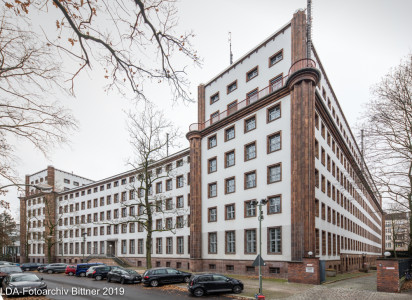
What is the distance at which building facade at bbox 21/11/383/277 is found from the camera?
93.2 feet

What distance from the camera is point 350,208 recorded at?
4684 centimetres

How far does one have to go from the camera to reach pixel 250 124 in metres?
34.9

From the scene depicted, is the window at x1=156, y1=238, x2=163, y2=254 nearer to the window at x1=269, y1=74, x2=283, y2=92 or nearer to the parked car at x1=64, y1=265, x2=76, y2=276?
the parked car at x1=64, y1=265, x2=76, y2=276

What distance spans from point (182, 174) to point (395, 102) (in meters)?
28.8

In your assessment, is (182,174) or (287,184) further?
(182,174)

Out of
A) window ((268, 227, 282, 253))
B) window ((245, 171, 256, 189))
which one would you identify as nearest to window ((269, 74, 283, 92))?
window ((245, 171, 256, 189))

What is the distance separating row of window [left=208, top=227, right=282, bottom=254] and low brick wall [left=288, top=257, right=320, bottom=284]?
2846 millimetres

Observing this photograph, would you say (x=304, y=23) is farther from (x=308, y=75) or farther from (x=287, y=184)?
(x=287, y=184)

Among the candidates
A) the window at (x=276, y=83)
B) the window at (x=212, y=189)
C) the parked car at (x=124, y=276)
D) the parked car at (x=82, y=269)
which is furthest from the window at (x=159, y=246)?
the window at (x=276, y=83)


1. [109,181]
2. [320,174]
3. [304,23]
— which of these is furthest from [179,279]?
[109,181]

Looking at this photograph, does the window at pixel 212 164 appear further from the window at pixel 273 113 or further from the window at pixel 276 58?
the window at pixel 276 58

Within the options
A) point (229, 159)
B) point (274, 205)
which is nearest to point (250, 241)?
point (274, 205)

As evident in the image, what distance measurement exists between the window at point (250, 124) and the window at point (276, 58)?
579 centimetres

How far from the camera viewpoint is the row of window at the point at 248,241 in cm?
2942
